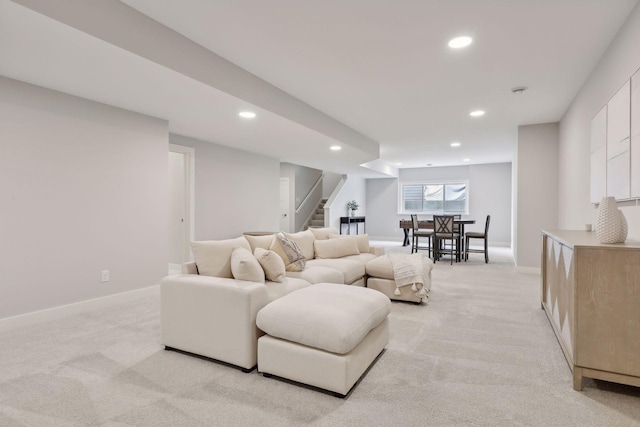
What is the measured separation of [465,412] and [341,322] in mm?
775

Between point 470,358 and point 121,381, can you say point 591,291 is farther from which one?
point 121,381

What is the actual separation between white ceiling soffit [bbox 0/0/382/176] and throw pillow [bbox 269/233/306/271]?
1.49m

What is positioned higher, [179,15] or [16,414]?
[179,15]

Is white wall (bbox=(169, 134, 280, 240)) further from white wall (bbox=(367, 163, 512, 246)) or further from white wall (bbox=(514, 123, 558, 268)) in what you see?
white wall (bbox=(367, 163, 512, 246))

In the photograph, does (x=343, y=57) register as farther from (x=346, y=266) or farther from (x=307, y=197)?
(x=307, y=197)

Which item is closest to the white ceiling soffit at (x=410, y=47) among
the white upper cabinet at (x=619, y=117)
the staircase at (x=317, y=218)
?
the white upper cabinet at (x=619, y=117)

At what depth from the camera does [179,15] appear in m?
2.55

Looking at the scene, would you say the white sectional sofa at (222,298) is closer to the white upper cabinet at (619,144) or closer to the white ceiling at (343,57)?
the white ceiling at (343,57)

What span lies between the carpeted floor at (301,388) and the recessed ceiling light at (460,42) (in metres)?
2.46

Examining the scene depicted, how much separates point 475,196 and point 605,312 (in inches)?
362

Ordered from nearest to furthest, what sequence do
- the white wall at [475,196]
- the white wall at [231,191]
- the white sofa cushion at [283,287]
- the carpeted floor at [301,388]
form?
the carpeted floor at [301,388], the white sofa cushion at [283,287], the white wall at [231,191], the white wall at [475,196]

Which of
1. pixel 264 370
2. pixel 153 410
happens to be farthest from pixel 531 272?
pixel 153 410

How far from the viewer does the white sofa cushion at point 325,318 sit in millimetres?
1955

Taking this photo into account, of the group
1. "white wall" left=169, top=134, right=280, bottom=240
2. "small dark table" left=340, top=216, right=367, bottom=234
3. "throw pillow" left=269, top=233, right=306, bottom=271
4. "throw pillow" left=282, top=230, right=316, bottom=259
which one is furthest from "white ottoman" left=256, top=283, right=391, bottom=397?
"small dark table" left=340, top=216, right=367, bottom=234
